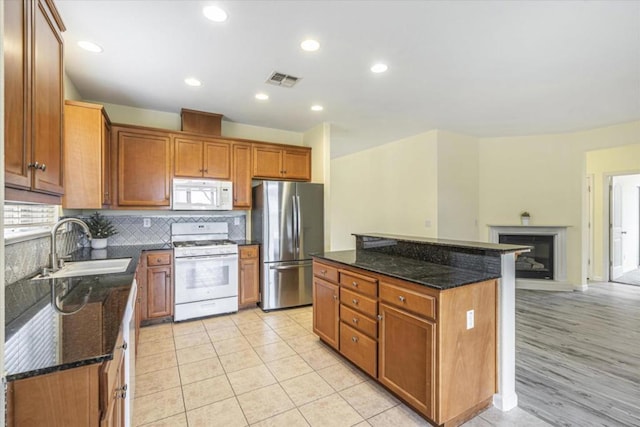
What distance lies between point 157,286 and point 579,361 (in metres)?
4.31

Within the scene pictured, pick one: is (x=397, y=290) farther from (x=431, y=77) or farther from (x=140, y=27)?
(x=140, y=27)

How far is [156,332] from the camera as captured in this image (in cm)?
337

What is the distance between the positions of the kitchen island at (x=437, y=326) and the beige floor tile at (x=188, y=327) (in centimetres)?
183

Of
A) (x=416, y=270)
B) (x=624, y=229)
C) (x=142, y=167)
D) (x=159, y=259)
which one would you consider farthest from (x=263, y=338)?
(x=624, y=229)

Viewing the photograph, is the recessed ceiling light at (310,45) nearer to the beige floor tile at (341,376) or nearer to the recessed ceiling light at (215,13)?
the recessed ceiling light at (215,13)

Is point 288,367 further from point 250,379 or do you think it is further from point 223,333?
point 223,333

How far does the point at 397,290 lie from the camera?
6.74ft

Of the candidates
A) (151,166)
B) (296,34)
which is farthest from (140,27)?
(151,166)

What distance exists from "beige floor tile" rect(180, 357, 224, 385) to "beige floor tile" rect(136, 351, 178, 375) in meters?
0.16

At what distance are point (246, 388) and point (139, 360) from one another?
45.2 inches

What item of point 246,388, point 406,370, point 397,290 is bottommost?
point 246,388

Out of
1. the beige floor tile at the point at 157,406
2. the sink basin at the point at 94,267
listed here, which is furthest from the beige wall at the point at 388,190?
the sink basin at the point at 94,267

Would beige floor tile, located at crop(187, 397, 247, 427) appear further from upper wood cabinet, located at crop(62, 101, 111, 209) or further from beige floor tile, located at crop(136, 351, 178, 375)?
upper wood cabinet, located at crop(62, 101, 111, 209)

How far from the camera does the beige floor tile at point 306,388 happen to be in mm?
2186
